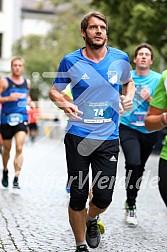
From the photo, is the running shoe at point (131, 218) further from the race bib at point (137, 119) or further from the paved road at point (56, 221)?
the race bib at point (137, 119)

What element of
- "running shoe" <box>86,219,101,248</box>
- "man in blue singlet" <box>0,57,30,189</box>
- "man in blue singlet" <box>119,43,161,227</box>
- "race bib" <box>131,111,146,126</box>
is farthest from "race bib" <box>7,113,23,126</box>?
"running shoe" <box>86,219,101,248</box>

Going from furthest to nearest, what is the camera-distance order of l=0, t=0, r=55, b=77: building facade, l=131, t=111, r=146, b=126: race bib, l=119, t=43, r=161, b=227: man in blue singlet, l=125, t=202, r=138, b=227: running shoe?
l=0, t=0, r=55, b=77: building facade, l=131, t=111, r=146, b=126: race bib, l=119, t=43, r=161, b=227: man in blue singlet, l=125, t=202, r=138, b=227: running shoe

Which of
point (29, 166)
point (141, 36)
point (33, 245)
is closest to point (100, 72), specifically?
point (33, 245)

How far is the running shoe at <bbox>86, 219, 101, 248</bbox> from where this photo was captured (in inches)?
218

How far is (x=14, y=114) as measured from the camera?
988 centimetres

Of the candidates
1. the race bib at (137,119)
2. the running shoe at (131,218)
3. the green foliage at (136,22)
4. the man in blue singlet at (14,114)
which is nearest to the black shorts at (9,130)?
the man in blue singlet at (14,114)

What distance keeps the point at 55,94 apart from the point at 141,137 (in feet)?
7.48

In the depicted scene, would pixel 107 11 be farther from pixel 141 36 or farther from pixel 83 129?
pixel 83 129

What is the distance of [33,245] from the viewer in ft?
19.2

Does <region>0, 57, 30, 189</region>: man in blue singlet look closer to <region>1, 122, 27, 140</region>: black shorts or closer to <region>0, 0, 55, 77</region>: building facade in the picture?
<region>1, 122, 27, 140</region>: black shorts

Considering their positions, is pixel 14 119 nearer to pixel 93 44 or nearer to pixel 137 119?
pixel 137 119

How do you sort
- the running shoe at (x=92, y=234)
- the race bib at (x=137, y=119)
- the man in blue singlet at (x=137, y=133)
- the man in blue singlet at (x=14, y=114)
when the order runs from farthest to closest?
the man in blue singlet at (x=14, y=114) < the race bib at (x=137, y=119) < the man in blue singlet at (x=137, y=133) < the running shoe at (x=92, y=234)

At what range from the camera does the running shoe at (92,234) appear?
5547mm

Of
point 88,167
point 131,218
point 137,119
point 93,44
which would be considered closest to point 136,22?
point 137,119
